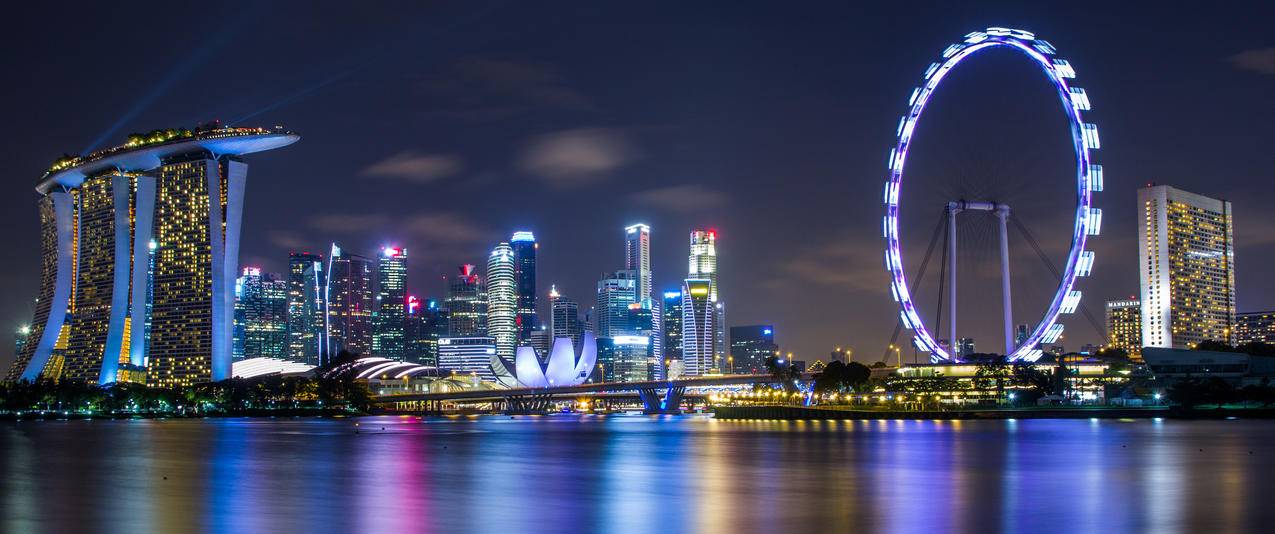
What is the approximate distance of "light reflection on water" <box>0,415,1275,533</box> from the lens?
2894cm

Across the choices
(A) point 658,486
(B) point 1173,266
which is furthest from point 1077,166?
(B) point 1173,266

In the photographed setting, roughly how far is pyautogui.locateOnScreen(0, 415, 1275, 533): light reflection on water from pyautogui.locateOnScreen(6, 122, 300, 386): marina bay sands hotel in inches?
4031

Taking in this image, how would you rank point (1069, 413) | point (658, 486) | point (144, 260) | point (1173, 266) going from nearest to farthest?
1. point (658, 486)
2. point (1069, 413)
3. point (144, 260)
4. point (1173, 266)

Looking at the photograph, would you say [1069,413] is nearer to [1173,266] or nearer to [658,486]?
[658,486]

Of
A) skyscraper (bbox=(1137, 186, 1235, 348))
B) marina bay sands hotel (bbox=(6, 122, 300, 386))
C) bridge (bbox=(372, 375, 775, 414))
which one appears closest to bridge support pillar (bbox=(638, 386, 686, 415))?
bridge (bbox=(372, 375, 775, 414))

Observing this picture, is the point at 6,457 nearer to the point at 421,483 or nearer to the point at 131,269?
the point at 421,483

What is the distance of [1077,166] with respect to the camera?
83.9 m

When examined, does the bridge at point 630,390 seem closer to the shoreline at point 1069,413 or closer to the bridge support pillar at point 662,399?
the bridge support pillar at point 662,399

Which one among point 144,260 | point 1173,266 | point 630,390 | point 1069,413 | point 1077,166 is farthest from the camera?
point 1173,266

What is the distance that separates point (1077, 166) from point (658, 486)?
54.8 metres

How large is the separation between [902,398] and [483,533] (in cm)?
10635

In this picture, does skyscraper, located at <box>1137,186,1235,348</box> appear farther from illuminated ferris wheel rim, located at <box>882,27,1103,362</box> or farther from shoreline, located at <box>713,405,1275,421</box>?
illuminated ferris wheel rim, located at <box>882,27,1103,362</box>

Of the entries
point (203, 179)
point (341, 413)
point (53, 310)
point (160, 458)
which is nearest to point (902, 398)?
point (341, 413)

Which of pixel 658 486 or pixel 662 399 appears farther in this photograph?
pixel 662 399
